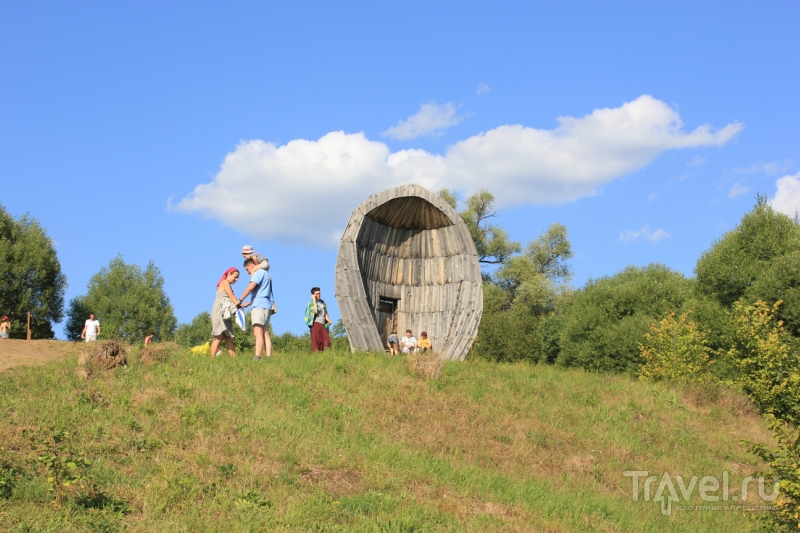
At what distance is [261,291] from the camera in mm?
13711

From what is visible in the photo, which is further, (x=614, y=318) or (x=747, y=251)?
(x=614, y=318)

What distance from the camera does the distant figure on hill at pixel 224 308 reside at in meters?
13.5

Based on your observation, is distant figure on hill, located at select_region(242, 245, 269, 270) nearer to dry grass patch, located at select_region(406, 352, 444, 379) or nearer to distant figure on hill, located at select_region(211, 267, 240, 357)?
distant figure on hill, located at select_region(211, 267, 240, 357)

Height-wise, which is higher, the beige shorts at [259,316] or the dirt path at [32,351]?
the beige shorts at [259,316]

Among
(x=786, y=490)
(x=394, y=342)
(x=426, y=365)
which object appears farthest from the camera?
(x=394, y=342)

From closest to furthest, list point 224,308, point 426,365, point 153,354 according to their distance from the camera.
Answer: point 153,354
point 224,308
point 426,365

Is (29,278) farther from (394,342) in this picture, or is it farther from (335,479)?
(335,479)

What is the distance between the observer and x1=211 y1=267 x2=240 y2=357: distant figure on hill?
1351cm

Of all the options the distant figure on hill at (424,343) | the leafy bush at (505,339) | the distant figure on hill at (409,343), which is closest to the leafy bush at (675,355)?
the distant figure on hill at (424,343)

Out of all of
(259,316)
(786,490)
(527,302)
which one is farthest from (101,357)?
(527,302)

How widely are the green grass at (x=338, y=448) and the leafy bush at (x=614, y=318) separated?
52.7 feet

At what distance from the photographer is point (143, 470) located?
859cm

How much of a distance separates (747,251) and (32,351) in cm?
2533

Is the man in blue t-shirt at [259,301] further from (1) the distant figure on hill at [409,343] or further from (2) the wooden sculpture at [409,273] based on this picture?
(1) the distant figure on hill at [409,343]
